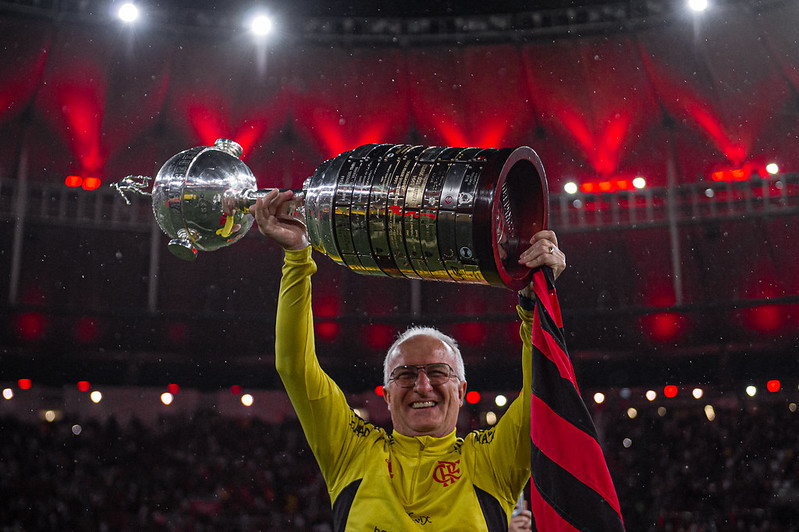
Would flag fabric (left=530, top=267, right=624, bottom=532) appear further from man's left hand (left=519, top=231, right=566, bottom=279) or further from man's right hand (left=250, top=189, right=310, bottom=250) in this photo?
man's right hand (left=250, top=189, right=310, bottom=250)

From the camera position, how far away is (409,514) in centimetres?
193

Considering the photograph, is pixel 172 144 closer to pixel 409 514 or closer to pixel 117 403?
pixel 117 403

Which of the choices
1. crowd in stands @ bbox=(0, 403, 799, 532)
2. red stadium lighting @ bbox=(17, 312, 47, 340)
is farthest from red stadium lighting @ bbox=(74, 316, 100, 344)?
crowd in stands @ bbox=(0, 403, 799, 532)

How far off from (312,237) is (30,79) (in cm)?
1066

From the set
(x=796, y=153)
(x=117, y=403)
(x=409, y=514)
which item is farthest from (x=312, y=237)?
(x=117, y=403)

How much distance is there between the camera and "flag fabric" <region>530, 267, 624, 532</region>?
154 cm

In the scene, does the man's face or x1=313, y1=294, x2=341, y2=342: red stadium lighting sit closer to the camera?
the man's face

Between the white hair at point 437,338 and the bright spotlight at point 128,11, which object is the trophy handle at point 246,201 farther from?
the bright spotlight at point 128,11

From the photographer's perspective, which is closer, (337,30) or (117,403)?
(337,30)

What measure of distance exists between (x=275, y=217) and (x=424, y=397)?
0.64m

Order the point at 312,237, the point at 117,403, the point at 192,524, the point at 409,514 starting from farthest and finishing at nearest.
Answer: the point at 117,403
the point at 192,524
the point at 409,514
the point at 312,237

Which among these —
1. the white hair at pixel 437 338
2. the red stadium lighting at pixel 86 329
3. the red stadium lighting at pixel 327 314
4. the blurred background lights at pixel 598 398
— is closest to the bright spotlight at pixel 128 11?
the red stadium lighting at pixel 86 329

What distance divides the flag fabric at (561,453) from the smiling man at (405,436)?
0.19 meters

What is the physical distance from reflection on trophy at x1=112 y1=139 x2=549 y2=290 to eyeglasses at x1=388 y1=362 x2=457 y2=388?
17.9 inches
